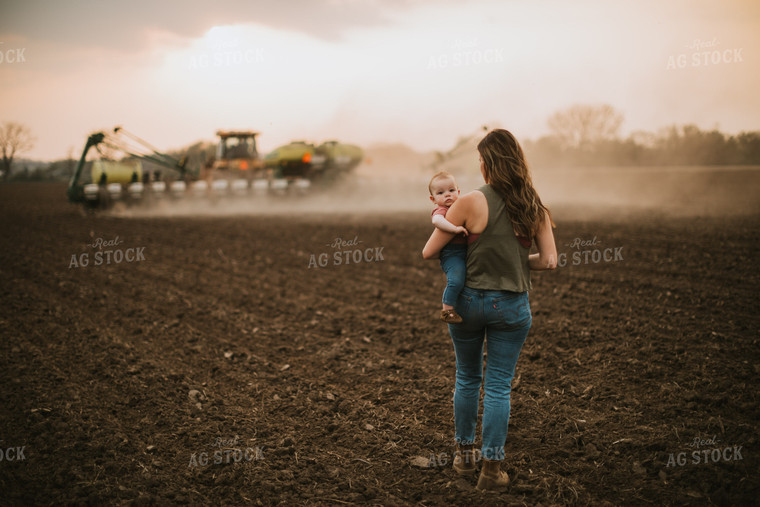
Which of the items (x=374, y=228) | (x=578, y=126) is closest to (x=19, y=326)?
(x=374, y=228)

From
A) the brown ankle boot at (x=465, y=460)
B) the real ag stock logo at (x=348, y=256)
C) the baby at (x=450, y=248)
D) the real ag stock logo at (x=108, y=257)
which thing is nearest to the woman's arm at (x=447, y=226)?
the baby at (x=450, y=248)

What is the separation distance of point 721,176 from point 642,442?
54.9 feet

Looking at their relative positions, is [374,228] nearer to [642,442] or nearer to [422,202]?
[422,202]

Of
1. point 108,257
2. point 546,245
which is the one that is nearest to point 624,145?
point 108,257

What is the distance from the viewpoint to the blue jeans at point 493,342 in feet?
9.56

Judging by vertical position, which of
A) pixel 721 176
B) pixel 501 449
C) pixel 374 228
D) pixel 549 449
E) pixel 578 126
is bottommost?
pixel 549 449

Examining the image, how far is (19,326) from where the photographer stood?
6.61 metres

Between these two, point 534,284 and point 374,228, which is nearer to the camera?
point 534,284

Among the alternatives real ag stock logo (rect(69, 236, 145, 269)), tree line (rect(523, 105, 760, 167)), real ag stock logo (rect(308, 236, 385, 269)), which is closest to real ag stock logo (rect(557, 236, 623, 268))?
real ag stock logo (rect(308, 236, 385, 269))

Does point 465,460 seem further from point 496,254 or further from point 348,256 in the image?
point 348,256

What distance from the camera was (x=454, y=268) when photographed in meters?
2.98

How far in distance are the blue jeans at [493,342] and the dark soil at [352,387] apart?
537mm

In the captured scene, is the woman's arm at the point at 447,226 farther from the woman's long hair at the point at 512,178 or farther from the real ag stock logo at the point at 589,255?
the real ag stock logo at the point at 589,255

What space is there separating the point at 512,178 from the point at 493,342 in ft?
3.09
